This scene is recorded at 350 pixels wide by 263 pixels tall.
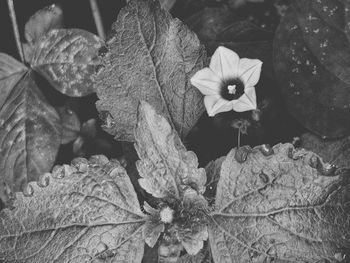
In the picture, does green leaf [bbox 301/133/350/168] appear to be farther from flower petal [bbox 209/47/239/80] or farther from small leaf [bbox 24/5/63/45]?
small leaf [bbox 24/5/63/45]

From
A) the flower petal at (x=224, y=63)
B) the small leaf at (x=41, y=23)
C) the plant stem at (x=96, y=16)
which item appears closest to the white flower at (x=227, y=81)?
the flower petal at (x=224, y=63)

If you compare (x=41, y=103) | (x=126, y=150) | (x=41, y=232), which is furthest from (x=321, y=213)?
(x=41, y=103)

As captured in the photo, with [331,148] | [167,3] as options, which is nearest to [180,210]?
[331,148]

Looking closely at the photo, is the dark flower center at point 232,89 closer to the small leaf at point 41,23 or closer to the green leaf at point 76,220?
the green leaf at point 76,220

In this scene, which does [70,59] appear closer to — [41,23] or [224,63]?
[41,23]

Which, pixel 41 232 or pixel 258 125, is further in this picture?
pixel 258 125

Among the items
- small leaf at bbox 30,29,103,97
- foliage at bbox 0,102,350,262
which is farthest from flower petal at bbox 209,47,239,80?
small leaf at bbox 30,29,103,97

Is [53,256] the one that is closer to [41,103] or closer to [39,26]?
[41,103]
